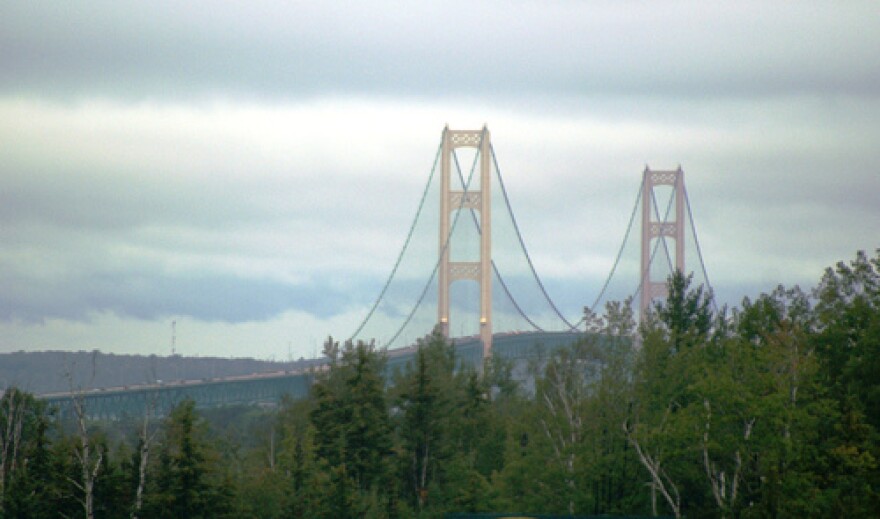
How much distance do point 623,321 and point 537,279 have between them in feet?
188

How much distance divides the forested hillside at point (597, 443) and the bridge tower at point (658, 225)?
49195 millimetres

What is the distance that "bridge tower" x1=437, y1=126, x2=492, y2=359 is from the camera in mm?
107625

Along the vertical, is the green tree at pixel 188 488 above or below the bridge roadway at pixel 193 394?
below

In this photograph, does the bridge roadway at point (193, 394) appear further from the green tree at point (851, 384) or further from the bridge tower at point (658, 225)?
the green tree at point (851, 384)

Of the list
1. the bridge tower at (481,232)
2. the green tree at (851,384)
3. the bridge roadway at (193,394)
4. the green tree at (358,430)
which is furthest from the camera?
the bridge roadway at (193,394)

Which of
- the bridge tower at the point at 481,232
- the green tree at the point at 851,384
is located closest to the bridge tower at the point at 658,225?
the bridge tower at the point at 481,232

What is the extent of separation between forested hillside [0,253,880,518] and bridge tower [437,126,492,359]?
2802 cm

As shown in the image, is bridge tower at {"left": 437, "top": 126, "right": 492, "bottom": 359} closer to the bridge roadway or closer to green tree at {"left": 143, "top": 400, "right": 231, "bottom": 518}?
the bridge roadway

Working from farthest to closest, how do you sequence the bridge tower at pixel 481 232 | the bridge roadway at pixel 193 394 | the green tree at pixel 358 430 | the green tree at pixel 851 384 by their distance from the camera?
the bridge roadway at pixel 193 394, the bridge tower at pixel 481 232, the green tree at pixel 358 430, the green tree at pixel 851 384

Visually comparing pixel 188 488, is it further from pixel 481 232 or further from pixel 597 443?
pixel 481 232

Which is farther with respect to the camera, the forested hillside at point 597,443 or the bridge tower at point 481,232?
the bridge tower at point 481,232

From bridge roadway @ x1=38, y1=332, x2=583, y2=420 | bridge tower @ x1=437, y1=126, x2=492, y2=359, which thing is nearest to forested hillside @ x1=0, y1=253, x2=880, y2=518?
bridge tower @ x1=437, y1=126, x2=492, y2=359

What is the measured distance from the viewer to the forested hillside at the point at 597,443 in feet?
174

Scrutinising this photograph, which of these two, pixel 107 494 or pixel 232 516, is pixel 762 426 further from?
pixel 107 494
